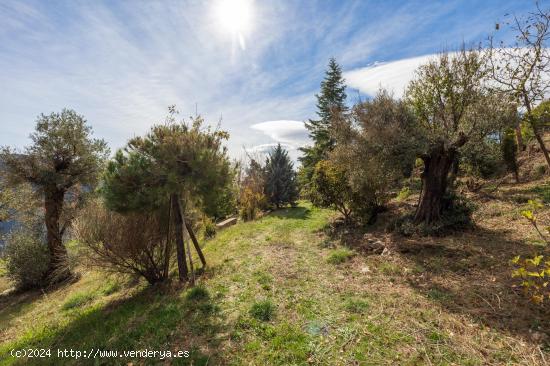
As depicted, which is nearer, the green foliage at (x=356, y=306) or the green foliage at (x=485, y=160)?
the green foliage at (x=356, y=306)

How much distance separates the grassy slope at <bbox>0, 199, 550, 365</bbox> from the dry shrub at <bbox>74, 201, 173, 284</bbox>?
85 centimetres

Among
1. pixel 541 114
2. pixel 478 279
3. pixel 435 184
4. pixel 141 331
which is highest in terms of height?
pixel 541 114

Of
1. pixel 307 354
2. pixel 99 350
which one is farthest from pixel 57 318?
pixel 307 354

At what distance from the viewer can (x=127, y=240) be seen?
6688mm

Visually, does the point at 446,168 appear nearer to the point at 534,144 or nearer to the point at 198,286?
the point at 198,286

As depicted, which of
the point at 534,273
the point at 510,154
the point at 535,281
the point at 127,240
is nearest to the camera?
the point at 534,273

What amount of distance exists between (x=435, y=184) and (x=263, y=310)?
24.3 feet

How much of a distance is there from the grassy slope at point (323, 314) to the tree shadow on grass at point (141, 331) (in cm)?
3

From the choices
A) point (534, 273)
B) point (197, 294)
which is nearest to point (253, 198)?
point (197, 294)

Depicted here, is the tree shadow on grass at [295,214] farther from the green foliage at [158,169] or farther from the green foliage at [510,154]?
the green foliage at [510,154]

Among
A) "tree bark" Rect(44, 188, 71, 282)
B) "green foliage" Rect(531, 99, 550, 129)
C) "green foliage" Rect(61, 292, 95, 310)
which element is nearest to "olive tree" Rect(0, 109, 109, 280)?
"tree bark" Rect(44, 188, 71, 282)

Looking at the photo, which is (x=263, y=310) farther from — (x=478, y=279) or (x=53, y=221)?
(x=53, y=221)

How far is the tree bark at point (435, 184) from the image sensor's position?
846 centimetres

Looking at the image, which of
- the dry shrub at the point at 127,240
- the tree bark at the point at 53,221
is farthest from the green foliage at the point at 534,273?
the tree bark at the point at 53,221
